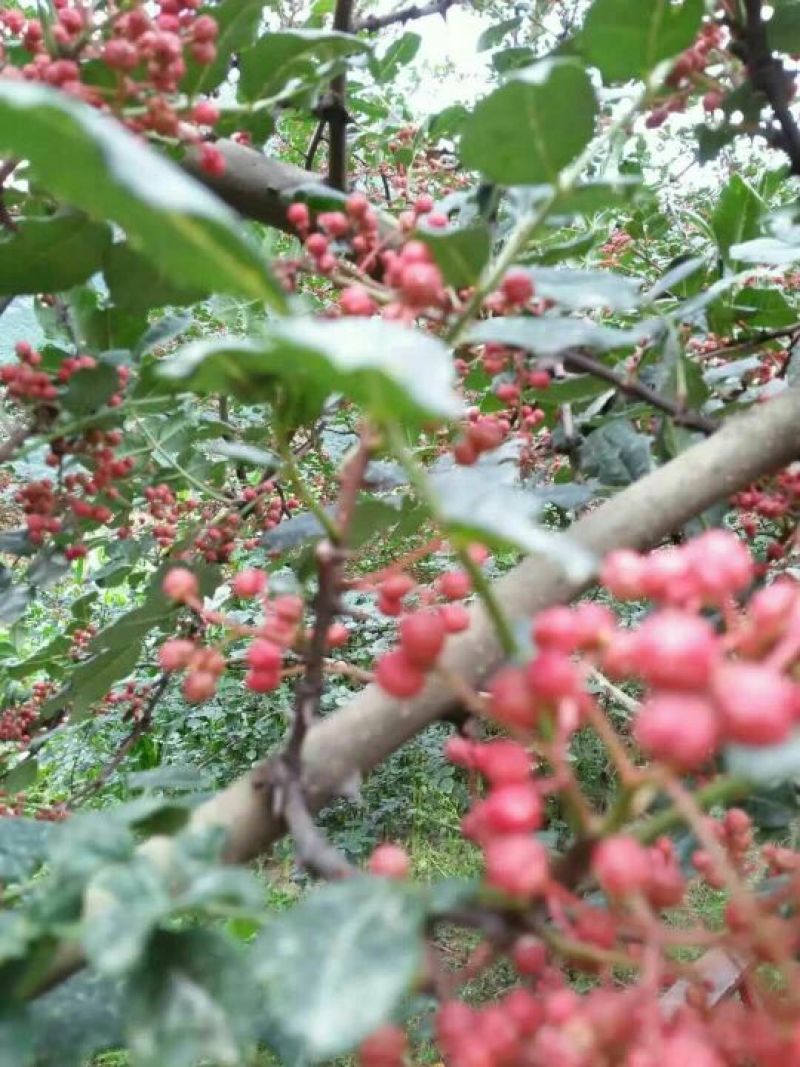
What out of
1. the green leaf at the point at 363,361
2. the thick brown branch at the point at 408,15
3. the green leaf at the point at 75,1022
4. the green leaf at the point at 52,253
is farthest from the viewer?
the thick brown branch at the point at 408,15

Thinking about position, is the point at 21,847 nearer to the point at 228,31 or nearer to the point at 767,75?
the point at 228,31

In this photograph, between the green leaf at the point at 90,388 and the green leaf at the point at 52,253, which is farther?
the green leaf at the point at 90,388

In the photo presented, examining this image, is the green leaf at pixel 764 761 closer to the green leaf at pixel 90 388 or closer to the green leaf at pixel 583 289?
the green leaf at pixel 583 289

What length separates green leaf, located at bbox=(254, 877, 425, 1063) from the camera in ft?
1.06

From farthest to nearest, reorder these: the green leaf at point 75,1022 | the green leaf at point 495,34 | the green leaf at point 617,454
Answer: the green leaf at point 495,34 < the green leaf at point 617,454 < the green leaf at point 75,1022

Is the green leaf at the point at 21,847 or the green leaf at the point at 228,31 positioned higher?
the green leaf at the point at 228,31

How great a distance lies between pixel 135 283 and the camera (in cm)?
83

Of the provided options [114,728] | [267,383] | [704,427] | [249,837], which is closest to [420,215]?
[704,427]

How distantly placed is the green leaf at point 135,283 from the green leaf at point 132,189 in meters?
0.43

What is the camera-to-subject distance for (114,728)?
298cm

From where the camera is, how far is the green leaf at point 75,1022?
478 millimetres

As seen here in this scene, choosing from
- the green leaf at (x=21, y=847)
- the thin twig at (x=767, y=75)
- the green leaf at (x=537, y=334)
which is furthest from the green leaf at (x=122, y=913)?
the thin twig at (x=767, y=75)

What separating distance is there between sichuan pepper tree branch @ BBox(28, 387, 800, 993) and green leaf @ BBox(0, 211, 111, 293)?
1.44ft

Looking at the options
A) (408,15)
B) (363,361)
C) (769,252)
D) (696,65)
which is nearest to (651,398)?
(769,252)
